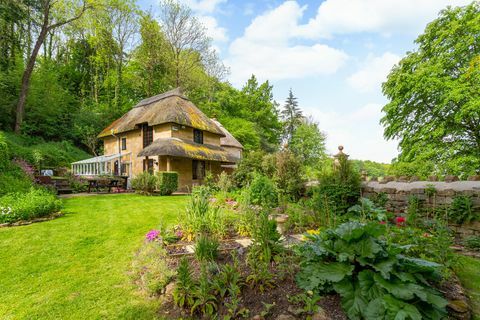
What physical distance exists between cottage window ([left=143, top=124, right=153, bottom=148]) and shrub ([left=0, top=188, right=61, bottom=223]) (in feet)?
36.0

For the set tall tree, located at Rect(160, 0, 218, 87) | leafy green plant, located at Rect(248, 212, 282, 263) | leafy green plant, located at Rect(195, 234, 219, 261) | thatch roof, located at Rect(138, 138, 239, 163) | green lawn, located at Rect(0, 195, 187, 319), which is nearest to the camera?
green lawn, located at Rect(0, 195, 187, 319)

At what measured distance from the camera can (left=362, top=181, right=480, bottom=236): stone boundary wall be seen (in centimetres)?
478

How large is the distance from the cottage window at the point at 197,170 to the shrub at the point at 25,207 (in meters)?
10.8

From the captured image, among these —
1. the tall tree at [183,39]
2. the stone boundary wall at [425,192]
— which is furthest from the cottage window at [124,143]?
the stone boundary wall at [425,192]

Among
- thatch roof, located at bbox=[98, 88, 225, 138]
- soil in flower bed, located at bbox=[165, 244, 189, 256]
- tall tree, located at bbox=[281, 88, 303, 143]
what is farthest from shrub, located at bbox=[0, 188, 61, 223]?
tall tree, located at bbox=[281, 88, 303, 143]

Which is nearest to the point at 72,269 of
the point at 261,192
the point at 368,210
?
the point at 261,192

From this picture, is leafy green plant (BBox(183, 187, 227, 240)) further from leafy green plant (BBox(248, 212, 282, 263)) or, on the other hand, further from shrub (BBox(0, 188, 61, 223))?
shrub (BBox(0, 188, 61, 223))

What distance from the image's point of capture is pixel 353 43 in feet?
25.2

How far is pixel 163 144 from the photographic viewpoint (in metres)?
14.9

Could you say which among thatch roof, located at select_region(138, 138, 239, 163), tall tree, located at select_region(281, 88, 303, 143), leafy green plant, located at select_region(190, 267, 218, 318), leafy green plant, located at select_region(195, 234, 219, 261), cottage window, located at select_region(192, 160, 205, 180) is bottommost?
leafy green plant, located at select_region(190, 267, 218, 318)

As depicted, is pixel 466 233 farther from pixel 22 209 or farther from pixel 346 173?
pixel 22 209

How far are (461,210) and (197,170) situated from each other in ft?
49.6

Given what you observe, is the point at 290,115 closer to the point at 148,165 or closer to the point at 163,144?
the point at 148,165

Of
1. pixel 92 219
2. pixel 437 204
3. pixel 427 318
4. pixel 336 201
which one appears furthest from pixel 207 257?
pixel 437 204
